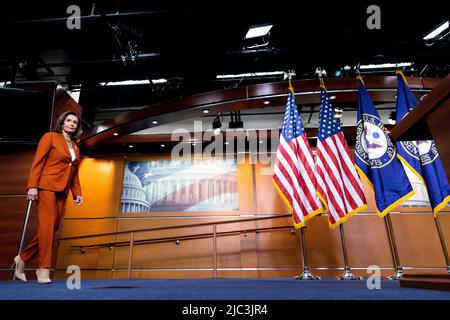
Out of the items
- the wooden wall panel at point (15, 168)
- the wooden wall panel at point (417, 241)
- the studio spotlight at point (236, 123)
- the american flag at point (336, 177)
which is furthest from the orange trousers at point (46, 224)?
the wooden wall panel at point (417, 241)

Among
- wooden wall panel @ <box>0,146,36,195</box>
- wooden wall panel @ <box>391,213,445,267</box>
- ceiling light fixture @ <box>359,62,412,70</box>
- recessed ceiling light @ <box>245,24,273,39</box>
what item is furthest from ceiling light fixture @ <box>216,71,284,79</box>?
wooden wall panel @ <box>391,213,445,267</box>

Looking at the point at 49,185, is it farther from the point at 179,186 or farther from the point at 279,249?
the point at 279,249

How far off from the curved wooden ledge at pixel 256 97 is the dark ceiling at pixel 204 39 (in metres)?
0.81

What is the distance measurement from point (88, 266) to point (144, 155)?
8.98 feet

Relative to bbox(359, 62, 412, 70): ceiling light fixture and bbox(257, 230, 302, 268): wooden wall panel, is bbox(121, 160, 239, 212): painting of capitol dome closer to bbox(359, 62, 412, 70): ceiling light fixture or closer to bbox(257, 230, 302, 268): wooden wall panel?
bbox(257, 230, 302, 268): wooden wall panel

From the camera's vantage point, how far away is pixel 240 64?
5.15m

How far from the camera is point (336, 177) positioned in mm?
3322

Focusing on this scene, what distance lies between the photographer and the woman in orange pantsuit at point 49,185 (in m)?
2.14

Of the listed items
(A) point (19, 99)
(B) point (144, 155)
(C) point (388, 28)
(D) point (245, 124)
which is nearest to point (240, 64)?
(D) point (245, 124)

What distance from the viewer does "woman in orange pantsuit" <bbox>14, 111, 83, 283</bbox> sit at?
7.04ft

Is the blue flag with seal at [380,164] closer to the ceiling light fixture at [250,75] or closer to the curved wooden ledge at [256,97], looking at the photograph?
the curved wooden ledge at [256,97]

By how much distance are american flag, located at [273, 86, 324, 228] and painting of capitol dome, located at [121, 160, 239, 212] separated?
2790 millimetres

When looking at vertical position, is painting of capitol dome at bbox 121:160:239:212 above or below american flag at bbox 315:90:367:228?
above
